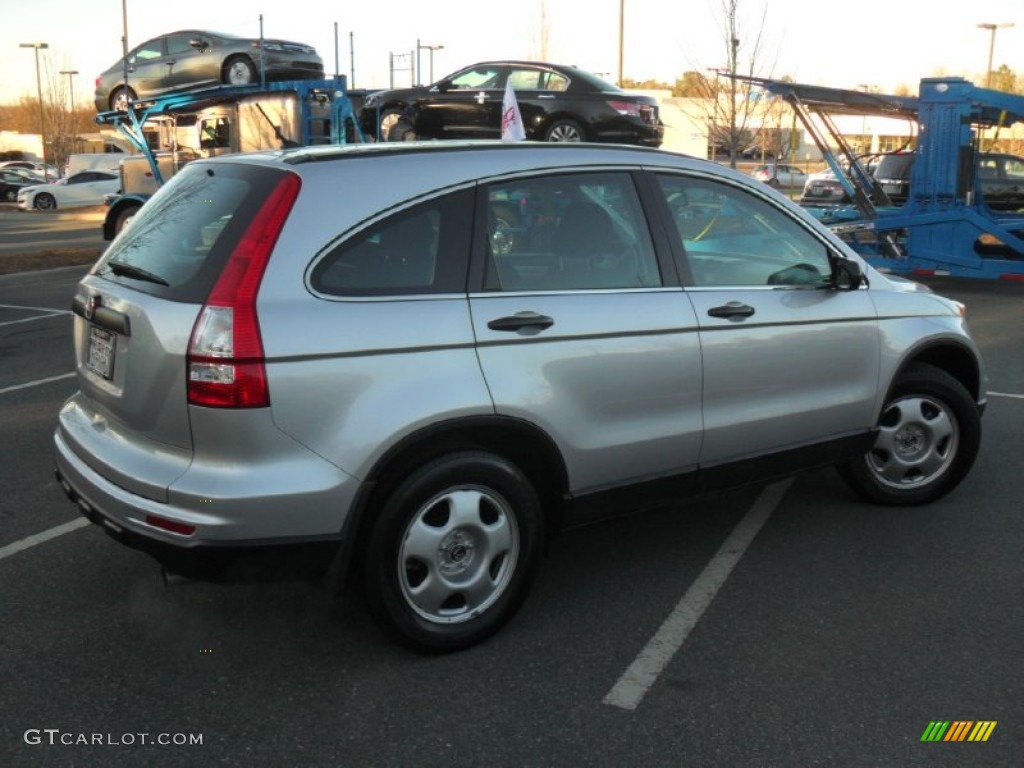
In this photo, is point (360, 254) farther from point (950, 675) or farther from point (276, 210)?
point (950, 675)

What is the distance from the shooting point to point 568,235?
3840 mm

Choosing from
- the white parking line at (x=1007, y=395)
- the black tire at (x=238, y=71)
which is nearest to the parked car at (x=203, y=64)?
the black tire at (x=238, y=71)

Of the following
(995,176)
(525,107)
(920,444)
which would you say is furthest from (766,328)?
(995,176)

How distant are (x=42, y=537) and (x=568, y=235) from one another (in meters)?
2.72

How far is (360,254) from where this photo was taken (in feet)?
11.0

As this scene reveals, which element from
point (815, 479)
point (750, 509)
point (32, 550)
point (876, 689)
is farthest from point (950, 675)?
point (32, 550)

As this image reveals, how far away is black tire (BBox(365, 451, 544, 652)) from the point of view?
3.35m

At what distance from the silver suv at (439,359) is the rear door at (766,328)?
0.5 inches

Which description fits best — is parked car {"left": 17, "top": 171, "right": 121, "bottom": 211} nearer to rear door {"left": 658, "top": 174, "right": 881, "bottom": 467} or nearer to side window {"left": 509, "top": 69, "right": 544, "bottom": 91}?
side window {"left": 509, "top": 69, "right": 544, "bottom": 91}

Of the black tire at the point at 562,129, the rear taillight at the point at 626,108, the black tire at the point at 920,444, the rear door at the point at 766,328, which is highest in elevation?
the rear taillight at the point at 626,108

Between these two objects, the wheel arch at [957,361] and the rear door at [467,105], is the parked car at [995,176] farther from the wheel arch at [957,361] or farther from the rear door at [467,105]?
the wheel arch at [957,361]

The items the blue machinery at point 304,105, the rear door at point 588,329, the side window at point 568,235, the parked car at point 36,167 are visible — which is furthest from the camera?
the parked car at point 36,167

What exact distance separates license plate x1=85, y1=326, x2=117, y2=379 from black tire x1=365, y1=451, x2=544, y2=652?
1077 millimetres

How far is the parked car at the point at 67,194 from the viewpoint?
3631cm
